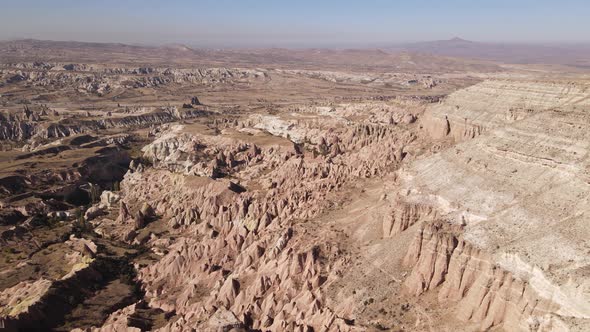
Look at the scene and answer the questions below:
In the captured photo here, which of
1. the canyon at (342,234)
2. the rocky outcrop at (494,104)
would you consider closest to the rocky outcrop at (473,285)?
the canyon at (342,234)

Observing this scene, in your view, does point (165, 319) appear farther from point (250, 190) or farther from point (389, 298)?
point (250, 190)

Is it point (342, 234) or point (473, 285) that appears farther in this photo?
point (342, 234)

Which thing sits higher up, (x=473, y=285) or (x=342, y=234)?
(x=473, y=285)

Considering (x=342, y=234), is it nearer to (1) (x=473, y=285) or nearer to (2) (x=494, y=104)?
(1) (x=473, y=285)

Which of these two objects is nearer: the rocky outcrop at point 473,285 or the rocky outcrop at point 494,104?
the rocky outcrop at point 473,285

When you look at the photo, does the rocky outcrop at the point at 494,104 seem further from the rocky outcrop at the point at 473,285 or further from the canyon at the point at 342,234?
the rocky outcrop at the point at 473,285

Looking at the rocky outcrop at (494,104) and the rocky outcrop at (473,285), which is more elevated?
the rocky outcrop at (494,104)

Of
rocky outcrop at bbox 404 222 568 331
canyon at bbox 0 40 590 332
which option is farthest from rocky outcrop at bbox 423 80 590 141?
rocky outcrop at bbox 404 222 568 331

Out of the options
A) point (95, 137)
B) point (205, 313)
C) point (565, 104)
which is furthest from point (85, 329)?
point (95, 137)

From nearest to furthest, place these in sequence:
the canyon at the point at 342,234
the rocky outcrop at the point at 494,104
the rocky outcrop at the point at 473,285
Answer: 1. the rocky outcrop at the point at 473,285
2. the canyon at the point at 342,234
3. the rocky outcrop at the point at 494,104

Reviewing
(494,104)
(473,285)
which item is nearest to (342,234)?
(473,285)

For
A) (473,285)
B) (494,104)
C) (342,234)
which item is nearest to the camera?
(473,285)
